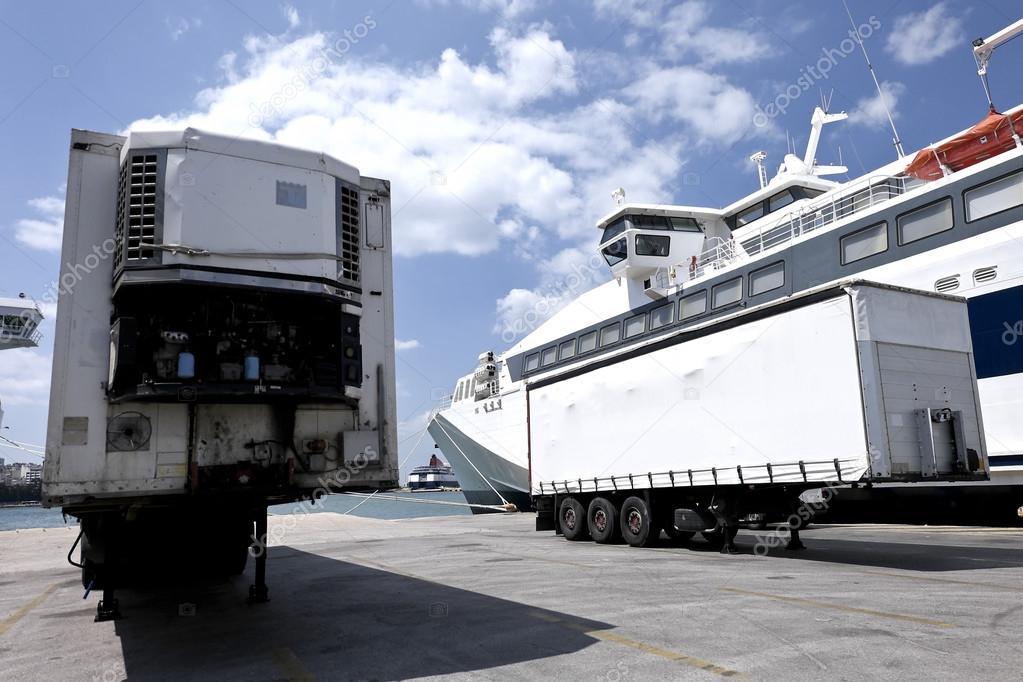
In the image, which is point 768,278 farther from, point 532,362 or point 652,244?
point 532,362

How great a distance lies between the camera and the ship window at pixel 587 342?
988 inches

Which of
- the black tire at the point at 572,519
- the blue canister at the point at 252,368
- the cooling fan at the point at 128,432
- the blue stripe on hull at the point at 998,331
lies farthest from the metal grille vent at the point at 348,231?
the blue stripe on hull at the point at 998,331

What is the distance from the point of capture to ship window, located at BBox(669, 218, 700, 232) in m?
25.3

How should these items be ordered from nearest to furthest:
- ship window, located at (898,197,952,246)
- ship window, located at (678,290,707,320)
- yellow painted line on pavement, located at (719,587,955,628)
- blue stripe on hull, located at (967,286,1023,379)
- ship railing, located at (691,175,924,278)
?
yellow painted line on pavement, located at (719,587,955,628) < blue stripe on hull, located at (967,286,1023,379) < ship window, located at (898,197,952,246) < ship railing, located at (691,175,924,278) < ship window, located at (678,290,707,320)

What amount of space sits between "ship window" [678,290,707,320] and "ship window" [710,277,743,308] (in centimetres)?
37

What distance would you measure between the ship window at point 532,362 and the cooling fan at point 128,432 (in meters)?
23.1

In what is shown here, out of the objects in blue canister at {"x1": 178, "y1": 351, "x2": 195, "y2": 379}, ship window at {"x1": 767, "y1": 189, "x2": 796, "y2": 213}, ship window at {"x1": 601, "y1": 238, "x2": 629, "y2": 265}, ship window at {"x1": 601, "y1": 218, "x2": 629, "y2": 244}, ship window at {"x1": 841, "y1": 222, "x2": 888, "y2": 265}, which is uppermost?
ship window at {"x1": 767, "y1": 189, "x2": 796, "y2": 213}

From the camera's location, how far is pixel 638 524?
1382 cm

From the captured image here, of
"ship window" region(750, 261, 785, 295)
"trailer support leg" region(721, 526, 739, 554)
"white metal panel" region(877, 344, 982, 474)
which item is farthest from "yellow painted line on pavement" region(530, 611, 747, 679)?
"ship window" region(750, 261, 785, 295)

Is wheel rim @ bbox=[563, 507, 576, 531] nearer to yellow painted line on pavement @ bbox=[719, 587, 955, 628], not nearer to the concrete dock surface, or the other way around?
the concrete dock surface

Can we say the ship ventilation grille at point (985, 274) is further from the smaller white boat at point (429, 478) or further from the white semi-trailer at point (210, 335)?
the smaller white boat at point (429, 478)

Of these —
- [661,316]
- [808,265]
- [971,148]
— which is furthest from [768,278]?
[971,148]

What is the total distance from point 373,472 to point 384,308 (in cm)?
158

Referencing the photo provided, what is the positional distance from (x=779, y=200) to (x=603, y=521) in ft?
48.5
